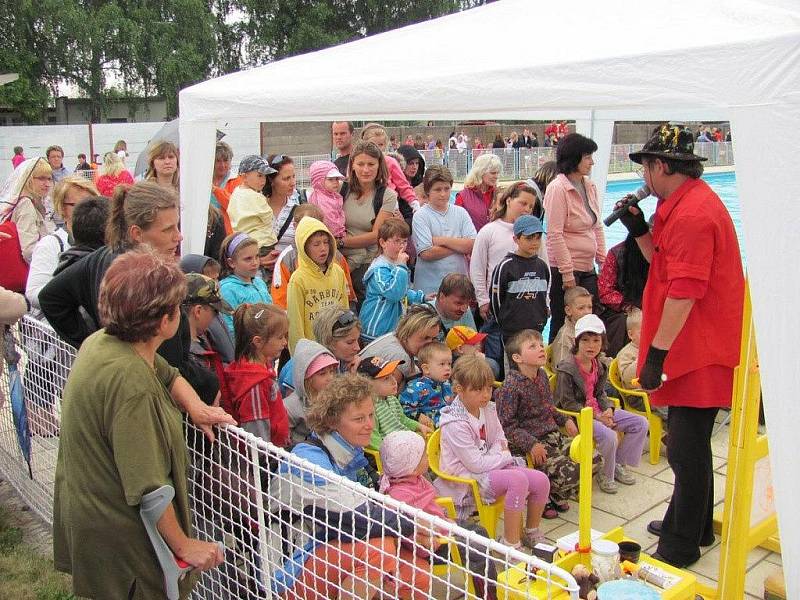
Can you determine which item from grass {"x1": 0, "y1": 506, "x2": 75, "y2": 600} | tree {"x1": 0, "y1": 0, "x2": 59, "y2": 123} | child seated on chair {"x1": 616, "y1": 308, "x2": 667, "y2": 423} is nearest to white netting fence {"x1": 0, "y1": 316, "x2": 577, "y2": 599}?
grass {"x1": 0, "y1": 506, "x2": 75, "y2": 600}

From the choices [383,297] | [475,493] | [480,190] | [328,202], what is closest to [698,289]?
[475,493]

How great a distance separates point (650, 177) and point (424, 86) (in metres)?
1.04

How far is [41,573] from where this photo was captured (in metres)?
3.58

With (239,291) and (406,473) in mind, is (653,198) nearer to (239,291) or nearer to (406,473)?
(239,291)

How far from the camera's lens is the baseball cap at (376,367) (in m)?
3.88

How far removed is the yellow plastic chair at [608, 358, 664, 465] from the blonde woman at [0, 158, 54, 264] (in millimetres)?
3901

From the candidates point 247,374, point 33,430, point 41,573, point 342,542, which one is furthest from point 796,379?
point 33,430

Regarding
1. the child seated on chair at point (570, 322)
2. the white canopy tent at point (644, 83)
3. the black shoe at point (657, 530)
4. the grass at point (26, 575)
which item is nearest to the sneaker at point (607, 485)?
the black shoe at point (657, 530)

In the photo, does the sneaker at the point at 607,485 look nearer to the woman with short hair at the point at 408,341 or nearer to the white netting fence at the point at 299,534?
the woman with short hair at the point at 408,341

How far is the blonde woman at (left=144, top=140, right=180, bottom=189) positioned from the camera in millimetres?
5523

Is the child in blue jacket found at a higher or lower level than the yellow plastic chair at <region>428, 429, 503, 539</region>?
higher

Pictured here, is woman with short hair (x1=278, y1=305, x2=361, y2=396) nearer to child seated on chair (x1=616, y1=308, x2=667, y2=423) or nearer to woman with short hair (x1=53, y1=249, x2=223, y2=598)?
woman with short hair (x1=53, y1=249, x2=223, y2=598)

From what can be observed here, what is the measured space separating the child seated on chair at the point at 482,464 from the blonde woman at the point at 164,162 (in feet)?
9.58

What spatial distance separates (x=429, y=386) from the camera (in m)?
4.30
